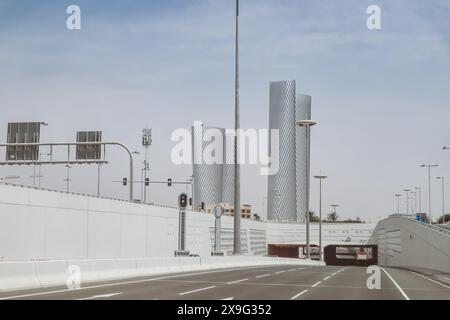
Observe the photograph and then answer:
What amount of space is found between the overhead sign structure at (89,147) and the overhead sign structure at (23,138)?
12.4 ft

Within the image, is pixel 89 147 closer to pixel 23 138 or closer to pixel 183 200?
pixel 23 138

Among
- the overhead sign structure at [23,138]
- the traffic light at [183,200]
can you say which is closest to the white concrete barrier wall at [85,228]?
the overhead sign structure at [23,138]

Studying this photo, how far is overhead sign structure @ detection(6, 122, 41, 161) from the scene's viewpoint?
56.7m

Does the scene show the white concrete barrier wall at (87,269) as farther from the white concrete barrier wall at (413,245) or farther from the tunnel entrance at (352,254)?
the tunnel entrance at (352,254)

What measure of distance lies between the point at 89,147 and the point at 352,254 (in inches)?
4041

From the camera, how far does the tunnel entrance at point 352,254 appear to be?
14024 cm

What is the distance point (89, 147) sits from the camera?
58.2 m

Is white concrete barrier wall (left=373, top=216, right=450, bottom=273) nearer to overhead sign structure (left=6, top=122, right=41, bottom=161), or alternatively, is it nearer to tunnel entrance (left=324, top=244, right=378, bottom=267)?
tunnel entrance (left=324, top=244, right=378, bottom=267)

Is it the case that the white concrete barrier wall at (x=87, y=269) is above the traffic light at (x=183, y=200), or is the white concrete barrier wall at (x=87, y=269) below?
below

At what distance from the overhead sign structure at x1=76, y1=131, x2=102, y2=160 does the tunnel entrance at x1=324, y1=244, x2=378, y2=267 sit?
91768mm

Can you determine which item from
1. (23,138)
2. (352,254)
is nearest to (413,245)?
(23,138)
